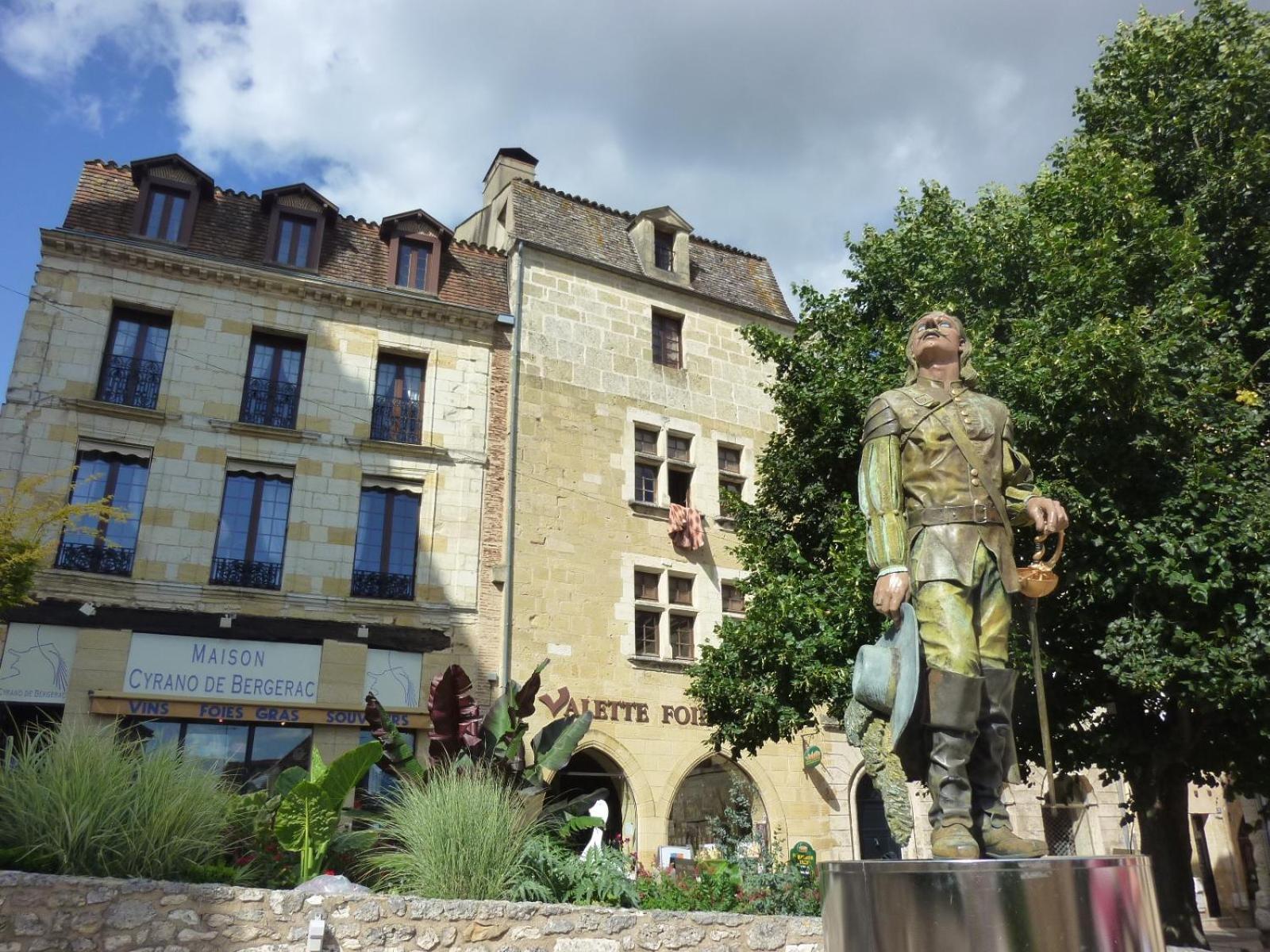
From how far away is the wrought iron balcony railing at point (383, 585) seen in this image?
17.6m

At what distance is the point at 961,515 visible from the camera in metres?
5.01

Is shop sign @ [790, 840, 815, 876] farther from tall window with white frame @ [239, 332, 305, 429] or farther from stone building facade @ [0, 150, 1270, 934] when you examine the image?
tall window with white frame @ [239, 332, 305, 429]

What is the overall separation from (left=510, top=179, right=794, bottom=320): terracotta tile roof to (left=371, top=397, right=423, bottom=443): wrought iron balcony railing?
4.81 metres

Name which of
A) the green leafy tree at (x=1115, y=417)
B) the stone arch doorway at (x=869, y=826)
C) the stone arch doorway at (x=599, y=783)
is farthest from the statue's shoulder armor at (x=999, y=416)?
the stone arch doorway at (x=869, y=826)

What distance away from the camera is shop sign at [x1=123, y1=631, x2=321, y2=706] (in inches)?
616

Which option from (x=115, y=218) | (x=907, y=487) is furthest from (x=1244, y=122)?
(x=115, y=218)

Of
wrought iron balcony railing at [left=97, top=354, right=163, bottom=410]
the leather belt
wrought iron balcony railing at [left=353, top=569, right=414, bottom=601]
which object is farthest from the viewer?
wrought iron balcony railing at [left=353, top=569, right=414, bottom=601]

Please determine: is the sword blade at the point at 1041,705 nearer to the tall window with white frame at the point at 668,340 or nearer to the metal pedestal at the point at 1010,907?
the metal pedestal at the point at 1010,907

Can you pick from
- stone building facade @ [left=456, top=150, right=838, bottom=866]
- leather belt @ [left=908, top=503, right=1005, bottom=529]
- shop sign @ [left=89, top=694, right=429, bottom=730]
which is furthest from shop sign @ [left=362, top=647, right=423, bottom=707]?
leather belt @ [left=908, top=503, right=1005, bottom=529]

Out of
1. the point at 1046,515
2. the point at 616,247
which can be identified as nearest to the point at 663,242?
the point at 616,247

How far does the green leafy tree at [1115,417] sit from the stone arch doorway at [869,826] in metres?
7.98

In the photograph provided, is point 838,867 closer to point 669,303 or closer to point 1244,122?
point 1244,122

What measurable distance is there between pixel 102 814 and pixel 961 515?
7004 mm

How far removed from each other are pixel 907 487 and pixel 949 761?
1.42 m
